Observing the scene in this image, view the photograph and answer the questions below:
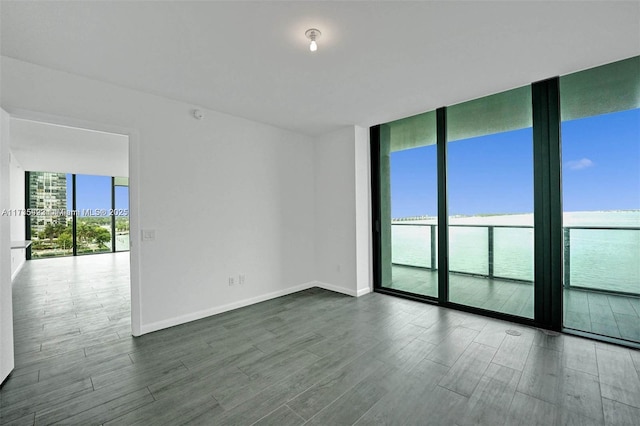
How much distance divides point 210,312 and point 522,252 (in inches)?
158

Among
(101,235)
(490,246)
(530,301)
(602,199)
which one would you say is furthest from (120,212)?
(602,199)

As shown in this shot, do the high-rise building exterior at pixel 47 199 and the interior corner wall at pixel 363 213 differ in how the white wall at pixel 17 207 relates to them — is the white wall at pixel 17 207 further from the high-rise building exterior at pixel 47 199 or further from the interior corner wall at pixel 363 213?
the interior corner wall at pixel 363 213

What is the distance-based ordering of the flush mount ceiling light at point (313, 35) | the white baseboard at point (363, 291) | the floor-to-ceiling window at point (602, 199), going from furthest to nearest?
the white baseboard at point (363, 291), the floor-to-ceiling window at point (602, 199), the flush mount ceiling light at point (313, 35)

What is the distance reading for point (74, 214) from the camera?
884cm

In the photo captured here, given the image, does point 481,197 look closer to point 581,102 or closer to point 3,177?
point 581,102

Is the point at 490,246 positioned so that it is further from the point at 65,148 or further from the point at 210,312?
the point at 65,148

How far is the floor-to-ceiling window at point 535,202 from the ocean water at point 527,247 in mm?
11

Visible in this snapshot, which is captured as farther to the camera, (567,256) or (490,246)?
(490,246)

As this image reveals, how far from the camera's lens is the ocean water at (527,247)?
9.05ft

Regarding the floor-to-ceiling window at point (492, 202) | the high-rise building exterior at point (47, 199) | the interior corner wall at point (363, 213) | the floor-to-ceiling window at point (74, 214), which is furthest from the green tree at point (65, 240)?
the floor-to-ceiling window at point (492, 202)

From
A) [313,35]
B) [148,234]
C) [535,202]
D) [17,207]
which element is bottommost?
[148,234]

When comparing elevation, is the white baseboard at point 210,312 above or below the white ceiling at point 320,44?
below

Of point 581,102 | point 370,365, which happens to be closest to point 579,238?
point 581,102

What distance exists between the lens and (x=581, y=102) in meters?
2.90
